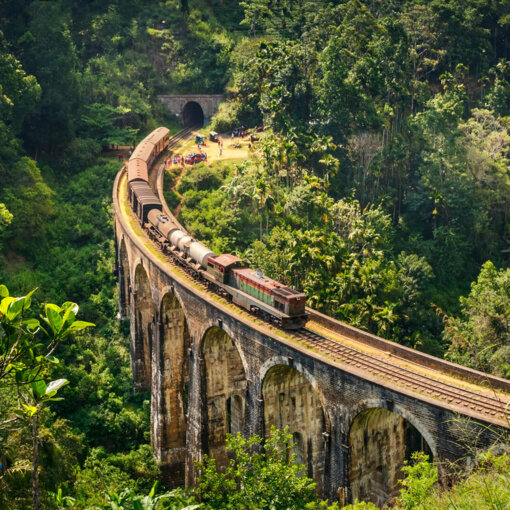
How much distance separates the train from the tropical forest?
21.7 ft

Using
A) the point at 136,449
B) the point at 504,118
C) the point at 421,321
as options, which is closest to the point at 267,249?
the point at 421,321

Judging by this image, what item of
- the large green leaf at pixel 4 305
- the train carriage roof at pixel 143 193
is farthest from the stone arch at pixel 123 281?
the large green leaf at pixel 4 305

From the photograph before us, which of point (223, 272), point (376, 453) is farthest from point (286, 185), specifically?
point (376, 453)

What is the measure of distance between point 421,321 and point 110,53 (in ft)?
195

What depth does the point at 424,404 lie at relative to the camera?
25672 millimetres

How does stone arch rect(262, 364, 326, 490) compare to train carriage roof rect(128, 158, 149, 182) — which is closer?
stone arch rect(262, 364, 326, 490)

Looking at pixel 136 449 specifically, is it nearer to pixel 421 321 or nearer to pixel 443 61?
pixel 421 321

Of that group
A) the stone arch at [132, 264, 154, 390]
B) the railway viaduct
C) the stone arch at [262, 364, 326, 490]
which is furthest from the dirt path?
the stone arch at [262, 364, 326, 490]

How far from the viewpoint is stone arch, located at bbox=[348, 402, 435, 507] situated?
29703 mm

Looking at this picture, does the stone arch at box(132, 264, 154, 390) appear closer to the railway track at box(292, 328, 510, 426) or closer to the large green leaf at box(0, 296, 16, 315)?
the railway track at box(292, 328, 510, 426)

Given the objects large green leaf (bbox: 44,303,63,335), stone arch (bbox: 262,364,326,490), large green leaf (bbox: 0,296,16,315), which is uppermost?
large green leaf (bbox: 0,296,16,315)

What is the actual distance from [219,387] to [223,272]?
23.9 feet

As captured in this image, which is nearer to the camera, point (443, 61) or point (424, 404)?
point (424, 404)

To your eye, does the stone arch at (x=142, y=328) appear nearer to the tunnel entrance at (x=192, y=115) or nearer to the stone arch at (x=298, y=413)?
the stone arch at (x=298, y=413)
